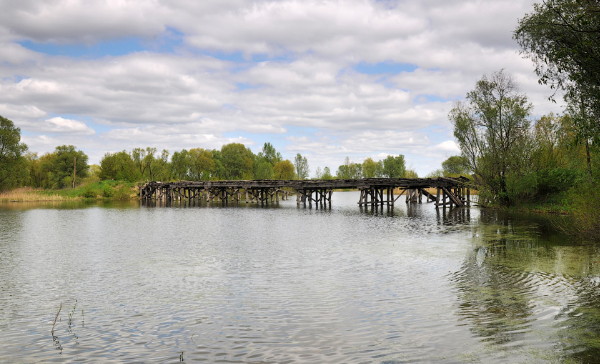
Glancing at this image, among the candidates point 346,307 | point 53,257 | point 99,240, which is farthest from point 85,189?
point 346,307

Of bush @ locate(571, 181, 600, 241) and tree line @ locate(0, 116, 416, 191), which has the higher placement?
tree line @ locate(0, 116, 416, 191)

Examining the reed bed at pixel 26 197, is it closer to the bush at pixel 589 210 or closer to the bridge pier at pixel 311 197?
the bridge pier at pixel 311 197

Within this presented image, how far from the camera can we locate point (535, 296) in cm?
1271

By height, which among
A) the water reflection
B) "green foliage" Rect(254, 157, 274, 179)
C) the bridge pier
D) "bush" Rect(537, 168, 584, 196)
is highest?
"green foliage" Rect(254, 157, 274, 179)

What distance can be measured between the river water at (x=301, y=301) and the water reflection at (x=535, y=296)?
0.17 feet

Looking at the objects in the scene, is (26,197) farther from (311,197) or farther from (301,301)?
(301,301)

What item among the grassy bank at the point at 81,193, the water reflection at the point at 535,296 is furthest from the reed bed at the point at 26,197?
the water reflection at the point at 535,296

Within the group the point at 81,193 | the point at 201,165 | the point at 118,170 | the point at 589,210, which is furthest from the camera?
the point at 201,165

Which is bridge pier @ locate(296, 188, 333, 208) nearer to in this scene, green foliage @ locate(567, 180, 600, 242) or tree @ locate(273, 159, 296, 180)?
green foliage @ locate(567, 180, 600, 242)

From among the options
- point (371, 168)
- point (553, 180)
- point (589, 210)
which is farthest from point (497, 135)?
point (371, 168)

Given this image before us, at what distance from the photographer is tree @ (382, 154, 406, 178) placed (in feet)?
466

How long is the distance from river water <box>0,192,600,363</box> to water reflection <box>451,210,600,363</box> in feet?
0.17

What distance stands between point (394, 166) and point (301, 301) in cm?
13438

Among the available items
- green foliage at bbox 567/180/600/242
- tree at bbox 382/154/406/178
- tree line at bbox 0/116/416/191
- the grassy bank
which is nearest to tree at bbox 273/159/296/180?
tree line at bbox 0/116/416/191
